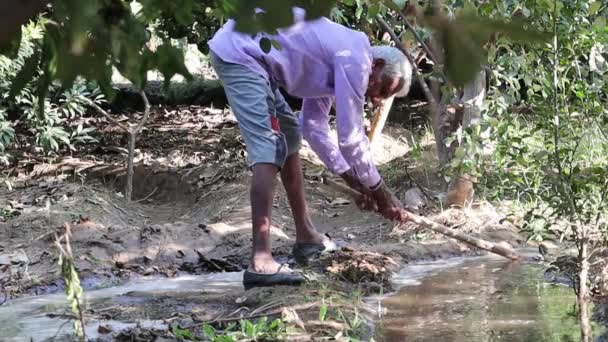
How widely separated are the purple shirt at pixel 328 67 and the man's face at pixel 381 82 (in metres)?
0.09

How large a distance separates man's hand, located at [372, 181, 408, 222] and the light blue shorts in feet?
1.60

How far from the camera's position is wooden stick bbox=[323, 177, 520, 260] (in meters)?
4.30

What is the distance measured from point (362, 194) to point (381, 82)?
0.54m

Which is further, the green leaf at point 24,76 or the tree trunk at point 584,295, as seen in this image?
the tree trunk at point 584,295

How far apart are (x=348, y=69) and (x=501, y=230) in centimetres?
214

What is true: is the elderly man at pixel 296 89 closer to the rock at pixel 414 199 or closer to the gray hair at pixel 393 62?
the gray hair at pixel 393 62

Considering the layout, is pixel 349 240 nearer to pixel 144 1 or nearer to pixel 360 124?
pixel 360 124

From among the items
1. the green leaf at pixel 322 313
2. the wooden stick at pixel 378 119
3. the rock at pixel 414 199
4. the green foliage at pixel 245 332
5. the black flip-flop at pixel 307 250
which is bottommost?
the green foliage at pixel 245 332

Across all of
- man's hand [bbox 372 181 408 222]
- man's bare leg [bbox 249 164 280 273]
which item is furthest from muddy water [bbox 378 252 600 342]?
man's bare leg [bbox 249 164 280 273]

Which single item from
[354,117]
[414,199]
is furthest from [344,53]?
[414,199]

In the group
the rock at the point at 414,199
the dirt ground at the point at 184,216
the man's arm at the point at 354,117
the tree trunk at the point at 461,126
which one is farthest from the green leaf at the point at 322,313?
the rock at the point at 414,199

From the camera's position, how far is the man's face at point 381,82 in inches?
162

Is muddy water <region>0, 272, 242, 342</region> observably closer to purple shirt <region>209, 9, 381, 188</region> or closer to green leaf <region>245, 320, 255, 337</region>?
green leaf <region>245, 320, 255, 337</region>

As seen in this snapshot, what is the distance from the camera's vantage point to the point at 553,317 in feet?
11.9
